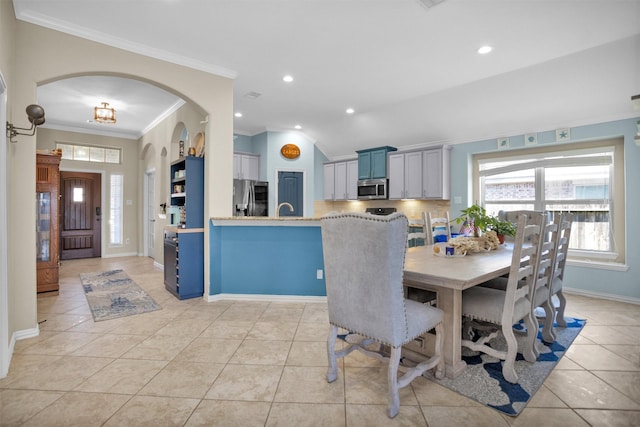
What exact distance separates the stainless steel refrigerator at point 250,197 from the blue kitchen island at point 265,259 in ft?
6.81

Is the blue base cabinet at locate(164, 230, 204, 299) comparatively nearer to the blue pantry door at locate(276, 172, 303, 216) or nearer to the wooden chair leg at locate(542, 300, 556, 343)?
the blue pantry door at locate(276, 172, 303, 216)

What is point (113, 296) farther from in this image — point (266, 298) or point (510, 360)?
point (510, 360)

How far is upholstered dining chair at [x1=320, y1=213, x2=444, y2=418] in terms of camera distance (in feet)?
5.30

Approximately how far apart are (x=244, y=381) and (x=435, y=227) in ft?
10.2

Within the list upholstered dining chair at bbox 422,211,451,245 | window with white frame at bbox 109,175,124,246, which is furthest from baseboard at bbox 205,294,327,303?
window with white frame at bbox 109,175,124,246

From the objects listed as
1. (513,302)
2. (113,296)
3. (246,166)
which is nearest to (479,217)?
(513,302)

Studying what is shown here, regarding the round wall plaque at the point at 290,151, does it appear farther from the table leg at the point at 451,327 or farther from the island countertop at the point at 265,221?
the table leg at the point at 451,327

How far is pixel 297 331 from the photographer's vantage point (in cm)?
286

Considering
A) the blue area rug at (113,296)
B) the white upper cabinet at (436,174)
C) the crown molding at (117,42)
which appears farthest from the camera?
the white upper cabinet at (436,174)

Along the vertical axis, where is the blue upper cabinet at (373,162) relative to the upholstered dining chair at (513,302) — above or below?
above

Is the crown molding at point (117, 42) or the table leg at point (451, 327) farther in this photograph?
the crown molding at point (117, 42)

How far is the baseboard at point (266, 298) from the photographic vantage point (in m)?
3.77

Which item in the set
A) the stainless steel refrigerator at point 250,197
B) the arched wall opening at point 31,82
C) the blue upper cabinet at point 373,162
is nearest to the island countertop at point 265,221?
the arched wall opening at point 31,82

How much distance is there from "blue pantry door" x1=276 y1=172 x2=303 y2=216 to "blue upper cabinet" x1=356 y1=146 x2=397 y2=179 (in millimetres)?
1306
